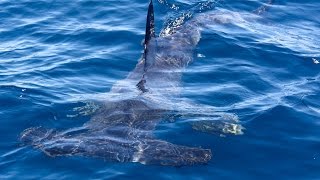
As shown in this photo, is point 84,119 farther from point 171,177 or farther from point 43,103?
point 171,177

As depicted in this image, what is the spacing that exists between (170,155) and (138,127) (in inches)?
68.1

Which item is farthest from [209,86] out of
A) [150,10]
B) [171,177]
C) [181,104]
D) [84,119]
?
[171,177]

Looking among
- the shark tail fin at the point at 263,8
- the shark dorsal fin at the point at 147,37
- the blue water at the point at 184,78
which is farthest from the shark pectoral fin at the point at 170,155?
the shark tail fin at the point at 263,8

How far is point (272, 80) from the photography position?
49.2 ft

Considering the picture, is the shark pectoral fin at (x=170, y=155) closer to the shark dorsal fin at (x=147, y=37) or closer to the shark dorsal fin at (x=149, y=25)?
the shark dorsal fin at (x=147, y=37)

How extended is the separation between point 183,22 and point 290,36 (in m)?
4.03

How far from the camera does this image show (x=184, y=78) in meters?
15.2

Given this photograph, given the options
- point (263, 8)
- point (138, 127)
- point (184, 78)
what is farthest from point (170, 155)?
point (263, 8)

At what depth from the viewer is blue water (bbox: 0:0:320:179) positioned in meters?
10.8

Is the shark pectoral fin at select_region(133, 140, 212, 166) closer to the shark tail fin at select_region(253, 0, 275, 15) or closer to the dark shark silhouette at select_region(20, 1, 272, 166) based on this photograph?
the dark shark silhouette at select_region(20, 1, 272, 166)

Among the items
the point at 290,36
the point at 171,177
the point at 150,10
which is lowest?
the point at 171,177

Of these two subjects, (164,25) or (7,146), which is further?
(164,25)

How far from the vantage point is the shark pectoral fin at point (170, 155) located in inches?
411

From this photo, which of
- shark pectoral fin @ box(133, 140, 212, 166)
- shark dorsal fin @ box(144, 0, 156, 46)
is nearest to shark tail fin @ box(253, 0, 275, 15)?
shark dorsal fin @ box(144, 0, 156, 46)
